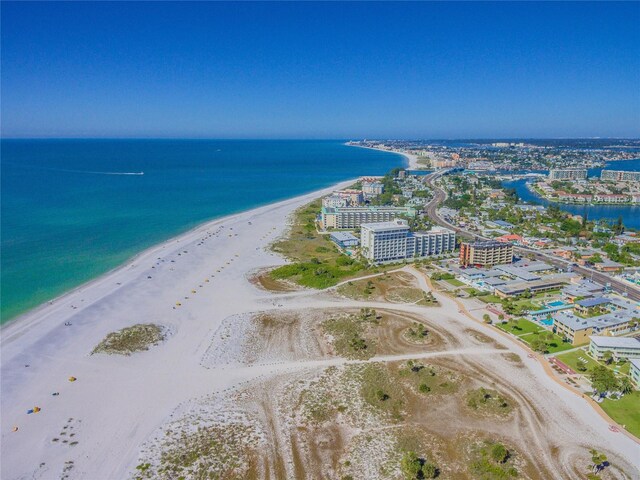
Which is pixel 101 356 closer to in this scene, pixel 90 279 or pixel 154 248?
pixel 90 279

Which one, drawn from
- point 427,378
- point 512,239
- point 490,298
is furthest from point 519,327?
point 512,239

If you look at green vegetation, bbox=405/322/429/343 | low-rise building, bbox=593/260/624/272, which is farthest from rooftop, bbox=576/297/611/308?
green vegetation, bbox=405/322/429/343

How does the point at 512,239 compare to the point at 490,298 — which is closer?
the point at 490,298

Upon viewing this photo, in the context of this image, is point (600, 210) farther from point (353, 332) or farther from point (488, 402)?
point (488, 402)

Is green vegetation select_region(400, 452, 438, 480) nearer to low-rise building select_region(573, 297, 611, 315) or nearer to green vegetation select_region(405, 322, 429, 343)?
green vegetation select_region(405, 322, 429, 343)

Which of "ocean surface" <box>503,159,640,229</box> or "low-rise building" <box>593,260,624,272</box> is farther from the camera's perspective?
"ocean surface" <box>503,159,640,229</box>
